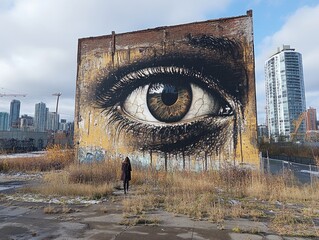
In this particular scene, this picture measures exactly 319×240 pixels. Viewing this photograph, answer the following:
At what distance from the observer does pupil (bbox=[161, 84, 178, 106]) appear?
1290 centimetres

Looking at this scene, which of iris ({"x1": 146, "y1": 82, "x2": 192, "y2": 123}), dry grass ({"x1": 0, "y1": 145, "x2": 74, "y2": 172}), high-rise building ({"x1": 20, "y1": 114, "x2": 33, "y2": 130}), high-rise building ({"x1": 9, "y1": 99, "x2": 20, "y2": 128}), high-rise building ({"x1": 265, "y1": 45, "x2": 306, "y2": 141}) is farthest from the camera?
high-rise building ({"x1": 9, "y1": 99, "x2": 20, "y2": 128})

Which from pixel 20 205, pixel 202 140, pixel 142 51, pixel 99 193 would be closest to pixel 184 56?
pixel 142 51

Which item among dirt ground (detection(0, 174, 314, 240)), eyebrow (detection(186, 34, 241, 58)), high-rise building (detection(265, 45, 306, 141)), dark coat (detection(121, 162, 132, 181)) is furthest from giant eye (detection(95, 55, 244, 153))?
high-rise building (detection(265, 45, 306, 141))

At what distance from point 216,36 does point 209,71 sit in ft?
5.79

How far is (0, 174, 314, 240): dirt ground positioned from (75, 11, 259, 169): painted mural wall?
5.92m

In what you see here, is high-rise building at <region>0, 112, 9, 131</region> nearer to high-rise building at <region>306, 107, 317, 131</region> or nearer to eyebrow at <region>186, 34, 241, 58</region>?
high-rise building at <region>306, 107, 317, 131</region>

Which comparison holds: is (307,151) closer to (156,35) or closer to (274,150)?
(274,150)

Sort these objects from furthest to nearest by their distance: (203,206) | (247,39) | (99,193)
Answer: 1. (247,39)
2. (99,193)
3. (203,206)

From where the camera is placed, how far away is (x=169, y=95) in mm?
13016

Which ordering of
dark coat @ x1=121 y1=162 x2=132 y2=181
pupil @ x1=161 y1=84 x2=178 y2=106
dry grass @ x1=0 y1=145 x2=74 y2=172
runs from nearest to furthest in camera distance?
1. dark coat @ x1=121 y1=162 x2=132 y2=181
2. pupil @ x1=161 y1=84 x2=178 y2=106
3. dry grass @ x1=0 y1=145 x2=74 y2=172

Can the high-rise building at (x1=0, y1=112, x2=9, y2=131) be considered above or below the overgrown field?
above

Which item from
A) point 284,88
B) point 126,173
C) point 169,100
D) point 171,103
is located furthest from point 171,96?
point 284,88

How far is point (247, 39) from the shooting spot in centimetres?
1183

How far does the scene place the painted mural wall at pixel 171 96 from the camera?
38.4 ft
